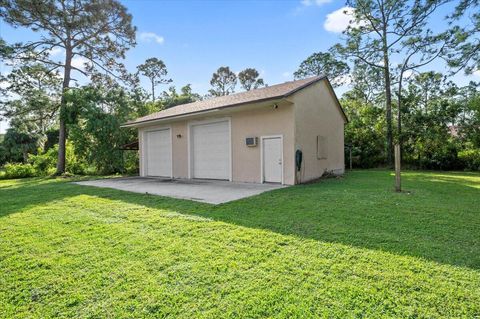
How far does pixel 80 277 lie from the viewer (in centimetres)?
286

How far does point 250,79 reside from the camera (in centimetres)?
3788

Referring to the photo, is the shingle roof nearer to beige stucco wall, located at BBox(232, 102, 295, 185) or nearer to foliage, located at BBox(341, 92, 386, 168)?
beige stucco wall, located at BBox(232, 102, 295, 185)

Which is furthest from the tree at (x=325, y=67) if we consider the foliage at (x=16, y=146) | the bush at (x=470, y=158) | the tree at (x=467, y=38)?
the foliage at (x=16, y=146)

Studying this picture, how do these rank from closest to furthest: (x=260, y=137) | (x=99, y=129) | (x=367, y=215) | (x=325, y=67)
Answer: (x=367, y=215) < (x=260, y=137) < (x=99, y=129) < (x=325, y=67)

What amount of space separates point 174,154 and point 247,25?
7.16 meters

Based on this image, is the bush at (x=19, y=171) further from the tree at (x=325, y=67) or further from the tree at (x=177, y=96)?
the tree at (x=325, y=67)

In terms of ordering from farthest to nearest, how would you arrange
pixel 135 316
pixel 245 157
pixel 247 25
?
pixel 247 25 → pixel 245 157 → pixel 135 316

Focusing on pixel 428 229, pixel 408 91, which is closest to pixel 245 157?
pixel 428 229

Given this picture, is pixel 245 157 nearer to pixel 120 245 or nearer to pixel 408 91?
pixel 120 245

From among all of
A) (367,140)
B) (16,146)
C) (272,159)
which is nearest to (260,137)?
(272,159)

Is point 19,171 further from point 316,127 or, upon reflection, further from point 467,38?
point 467,38

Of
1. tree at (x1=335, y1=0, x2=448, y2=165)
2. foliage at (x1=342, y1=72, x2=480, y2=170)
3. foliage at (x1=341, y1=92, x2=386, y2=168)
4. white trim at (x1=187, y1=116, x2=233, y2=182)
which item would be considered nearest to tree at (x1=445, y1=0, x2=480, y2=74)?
tree at (x1=335, y1=0, x2=448, y2=165)

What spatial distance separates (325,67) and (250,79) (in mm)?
13307

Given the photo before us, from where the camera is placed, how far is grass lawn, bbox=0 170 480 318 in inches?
90.6
